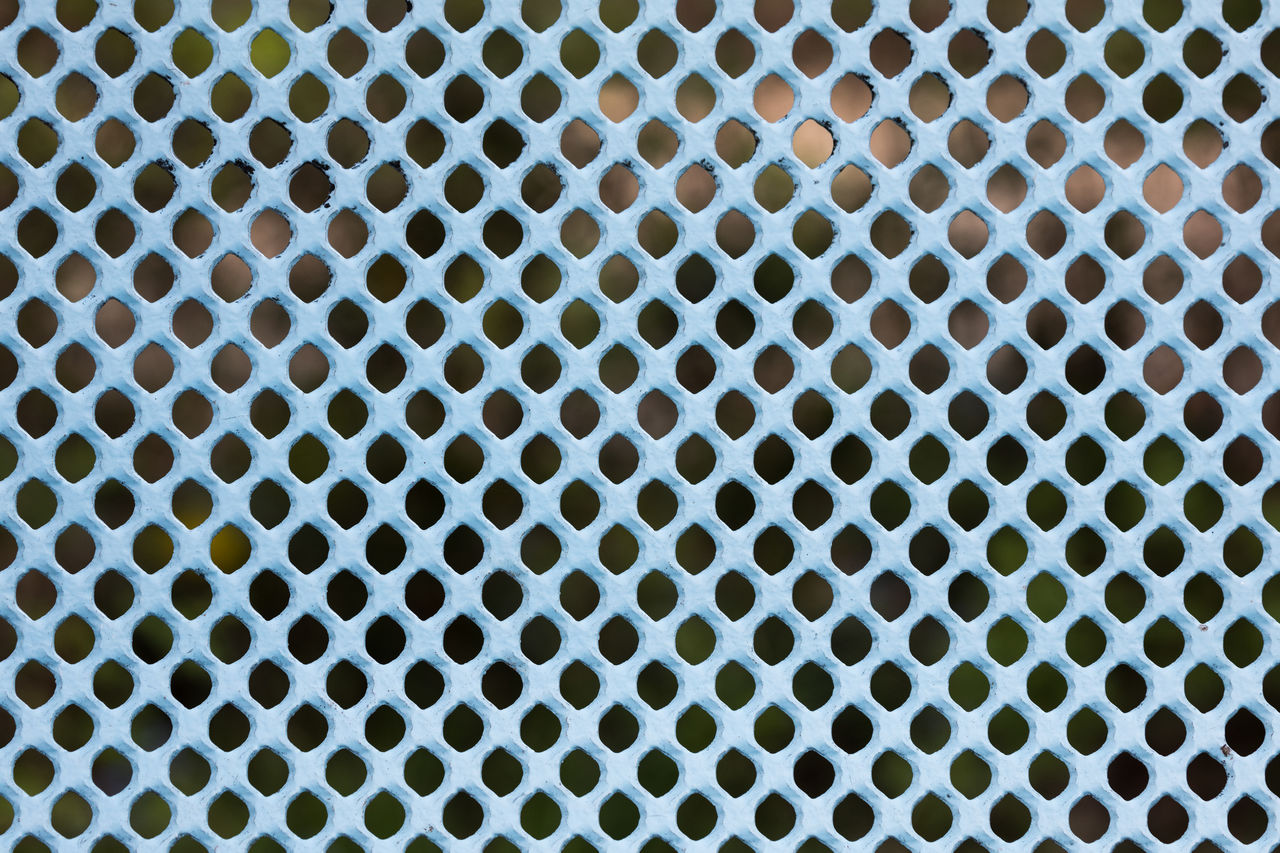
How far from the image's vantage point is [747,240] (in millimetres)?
1044

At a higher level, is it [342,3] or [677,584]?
[342,3]

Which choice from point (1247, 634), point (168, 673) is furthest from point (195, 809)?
point (1247, 634)

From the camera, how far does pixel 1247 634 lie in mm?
1100

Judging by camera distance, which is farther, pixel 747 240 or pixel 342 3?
pixel 747 240

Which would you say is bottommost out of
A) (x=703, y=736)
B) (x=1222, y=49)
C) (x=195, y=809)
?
(x=195, y=809)

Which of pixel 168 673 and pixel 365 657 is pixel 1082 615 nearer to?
pixel 365 657

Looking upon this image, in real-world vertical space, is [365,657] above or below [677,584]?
below

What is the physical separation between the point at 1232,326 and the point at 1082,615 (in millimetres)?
198

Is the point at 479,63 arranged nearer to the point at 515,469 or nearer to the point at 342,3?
the point at 342,3

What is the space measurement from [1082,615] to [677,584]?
0.25m

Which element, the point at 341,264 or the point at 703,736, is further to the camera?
the point at 703,736

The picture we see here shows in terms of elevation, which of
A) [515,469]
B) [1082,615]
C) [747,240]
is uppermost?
[747,240]

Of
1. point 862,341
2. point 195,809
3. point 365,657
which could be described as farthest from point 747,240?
point 195,809

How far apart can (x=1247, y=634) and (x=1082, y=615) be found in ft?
2.17
